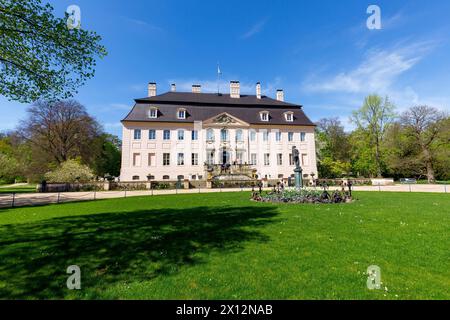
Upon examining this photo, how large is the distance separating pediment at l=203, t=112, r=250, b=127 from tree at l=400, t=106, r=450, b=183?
28.0 meters

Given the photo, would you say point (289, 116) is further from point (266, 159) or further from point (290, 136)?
point (266, 159)

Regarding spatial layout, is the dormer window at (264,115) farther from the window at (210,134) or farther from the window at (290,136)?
the window at (210,134)

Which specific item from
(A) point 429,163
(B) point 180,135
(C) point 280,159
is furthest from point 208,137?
(A) point 429,163

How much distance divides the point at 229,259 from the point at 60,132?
143 ft

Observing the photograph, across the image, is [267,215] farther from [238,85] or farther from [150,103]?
[238,85]

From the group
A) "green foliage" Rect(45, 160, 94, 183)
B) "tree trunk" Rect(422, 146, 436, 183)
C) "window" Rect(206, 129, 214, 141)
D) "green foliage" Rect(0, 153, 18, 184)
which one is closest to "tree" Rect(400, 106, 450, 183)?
"tree trunk" Rect(422, 146, 436, 183)

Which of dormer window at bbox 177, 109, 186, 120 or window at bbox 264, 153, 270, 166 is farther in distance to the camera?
window at bbox 264, 153, 270, 166

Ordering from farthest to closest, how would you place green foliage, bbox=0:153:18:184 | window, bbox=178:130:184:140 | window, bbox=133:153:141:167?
1. window, bbox=178:130:184:140
2. window, bbox=133:153:141:167
3. green foliage, bbox=0:153:18:184

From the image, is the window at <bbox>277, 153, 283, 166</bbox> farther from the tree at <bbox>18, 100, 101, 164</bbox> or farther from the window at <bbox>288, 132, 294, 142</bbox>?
the tree at <bbox>18, 100, 101, 164</bbox>

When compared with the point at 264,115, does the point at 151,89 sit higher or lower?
higher

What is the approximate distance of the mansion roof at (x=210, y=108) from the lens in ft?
123

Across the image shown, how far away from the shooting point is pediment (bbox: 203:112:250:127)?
3869 centimetres

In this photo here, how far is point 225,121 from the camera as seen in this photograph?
39.1 m
